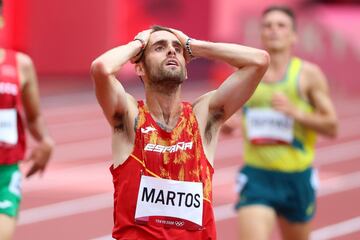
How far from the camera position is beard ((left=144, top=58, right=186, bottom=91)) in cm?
497

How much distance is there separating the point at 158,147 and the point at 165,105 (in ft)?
0.74

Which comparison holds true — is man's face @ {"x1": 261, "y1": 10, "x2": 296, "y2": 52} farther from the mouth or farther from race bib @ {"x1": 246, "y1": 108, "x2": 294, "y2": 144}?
the mouth

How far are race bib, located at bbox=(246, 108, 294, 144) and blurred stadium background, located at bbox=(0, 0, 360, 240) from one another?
4.64 metres

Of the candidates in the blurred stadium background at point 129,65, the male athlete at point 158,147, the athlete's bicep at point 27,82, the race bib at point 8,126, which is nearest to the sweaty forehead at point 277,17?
the athlete's bicep at point 27,82

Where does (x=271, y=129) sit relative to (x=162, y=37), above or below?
below

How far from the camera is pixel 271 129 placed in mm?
7539

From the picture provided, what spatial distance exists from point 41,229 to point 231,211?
1.95 meters

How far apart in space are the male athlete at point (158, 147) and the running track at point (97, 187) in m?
4.39

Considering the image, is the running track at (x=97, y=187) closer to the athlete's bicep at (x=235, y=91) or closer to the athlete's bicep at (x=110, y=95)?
the athlete's bicep at (x=235, y=91)

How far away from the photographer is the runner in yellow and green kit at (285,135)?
7.44 meters

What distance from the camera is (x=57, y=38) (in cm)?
2100

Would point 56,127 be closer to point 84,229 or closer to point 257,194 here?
point 84,229

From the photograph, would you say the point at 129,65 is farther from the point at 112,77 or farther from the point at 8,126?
the point at 112,77

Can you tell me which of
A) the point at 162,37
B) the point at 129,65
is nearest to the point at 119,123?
the point at 162,37
